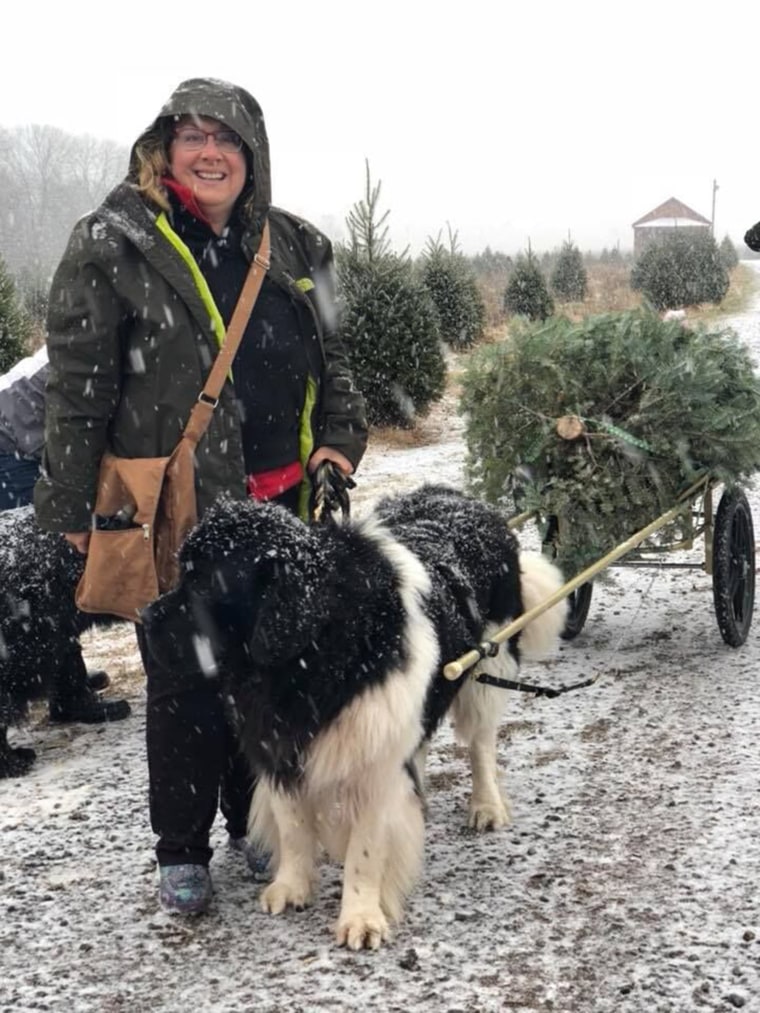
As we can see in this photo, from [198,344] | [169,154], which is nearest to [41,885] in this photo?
[198,344]

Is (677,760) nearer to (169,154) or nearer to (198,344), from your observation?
(198,344)

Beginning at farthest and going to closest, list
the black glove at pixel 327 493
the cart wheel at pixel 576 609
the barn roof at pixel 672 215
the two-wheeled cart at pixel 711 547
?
the barn roof at pixel 672 215
the cart wheel at pixel 576 609
the two-wheeled cart at pixel 711 547
the black glove at pixel 327 493

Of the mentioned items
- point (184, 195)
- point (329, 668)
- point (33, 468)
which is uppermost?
point (184, 195)

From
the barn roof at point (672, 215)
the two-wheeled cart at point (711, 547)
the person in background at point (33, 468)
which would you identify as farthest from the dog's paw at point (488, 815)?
the barn roof at point (672, 215)

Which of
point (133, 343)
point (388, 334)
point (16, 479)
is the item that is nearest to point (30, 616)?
point (16, 479)

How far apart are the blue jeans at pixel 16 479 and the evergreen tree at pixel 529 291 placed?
19420 millimetres

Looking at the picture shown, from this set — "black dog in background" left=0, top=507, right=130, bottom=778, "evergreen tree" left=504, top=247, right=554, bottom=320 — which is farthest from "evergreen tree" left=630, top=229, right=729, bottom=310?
"black dog in background" left=0, top=507, right=130, bottom=778

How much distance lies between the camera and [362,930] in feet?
9.04

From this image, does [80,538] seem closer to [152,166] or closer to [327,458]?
[327,458]

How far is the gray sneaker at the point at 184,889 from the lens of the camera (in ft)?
9.52

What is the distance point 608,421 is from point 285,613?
8.61ft

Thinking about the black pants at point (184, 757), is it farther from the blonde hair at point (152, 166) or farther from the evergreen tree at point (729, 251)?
the evergreen tree at point (729, 251)

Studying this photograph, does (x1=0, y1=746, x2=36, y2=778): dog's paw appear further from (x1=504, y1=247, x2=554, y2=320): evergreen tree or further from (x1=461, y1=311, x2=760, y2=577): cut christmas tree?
(x1=504, y1=247, x2=554, y2=320): evergreen tree

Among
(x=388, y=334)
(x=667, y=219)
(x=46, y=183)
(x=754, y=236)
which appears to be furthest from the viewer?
(x=46, y=183)
